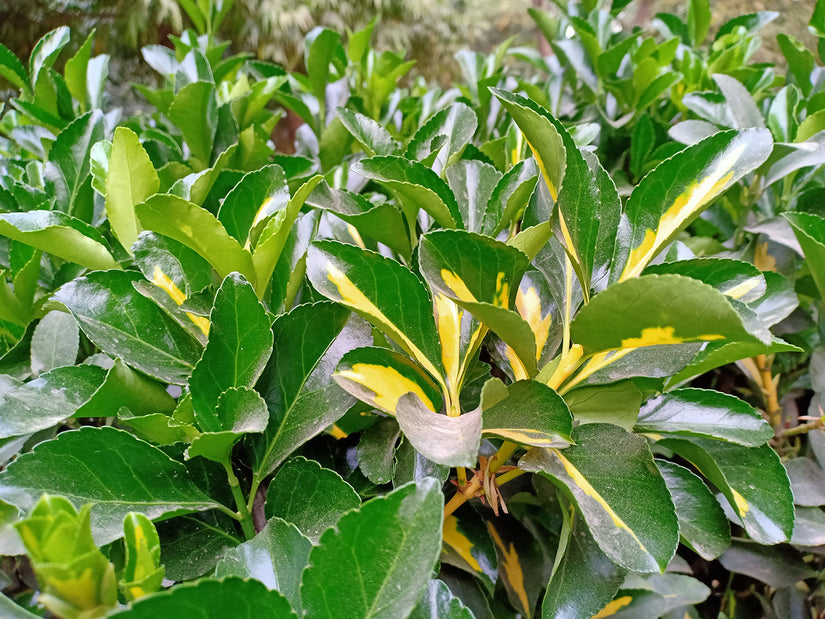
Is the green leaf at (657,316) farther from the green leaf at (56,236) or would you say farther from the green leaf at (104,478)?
the green leaf at (56,236)

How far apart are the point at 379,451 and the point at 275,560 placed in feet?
0.41

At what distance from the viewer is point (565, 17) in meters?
1.26

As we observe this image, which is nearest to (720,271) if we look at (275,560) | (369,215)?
(369,215)

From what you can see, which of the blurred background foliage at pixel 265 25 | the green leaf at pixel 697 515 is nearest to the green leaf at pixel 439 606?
the green leaf at pixel 697 515

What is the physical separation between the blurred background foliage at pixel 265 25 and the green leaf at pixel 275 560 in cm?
443

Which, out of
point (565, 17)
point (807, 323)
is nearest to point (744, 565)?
point (807, 323)

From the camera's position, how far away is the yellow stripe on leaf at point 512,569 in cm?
64

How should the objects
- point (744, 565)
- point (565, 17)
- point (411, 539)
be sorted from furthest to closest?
point (565, 17) < point (744, 565) < point (411, 539)

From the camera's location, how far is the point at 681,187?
1.46 ft

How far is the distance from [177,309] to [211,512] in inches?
7.1

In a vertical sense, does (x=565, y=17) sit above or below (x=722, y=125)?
above

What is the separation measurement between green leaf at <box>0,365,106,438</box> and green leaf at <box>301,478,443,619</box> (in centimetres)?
26

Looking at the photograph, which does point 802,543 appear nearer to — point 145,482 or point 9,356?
point 145,482

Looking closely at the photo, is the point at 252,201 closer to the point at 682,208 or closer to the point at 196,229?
the point at 196,229
